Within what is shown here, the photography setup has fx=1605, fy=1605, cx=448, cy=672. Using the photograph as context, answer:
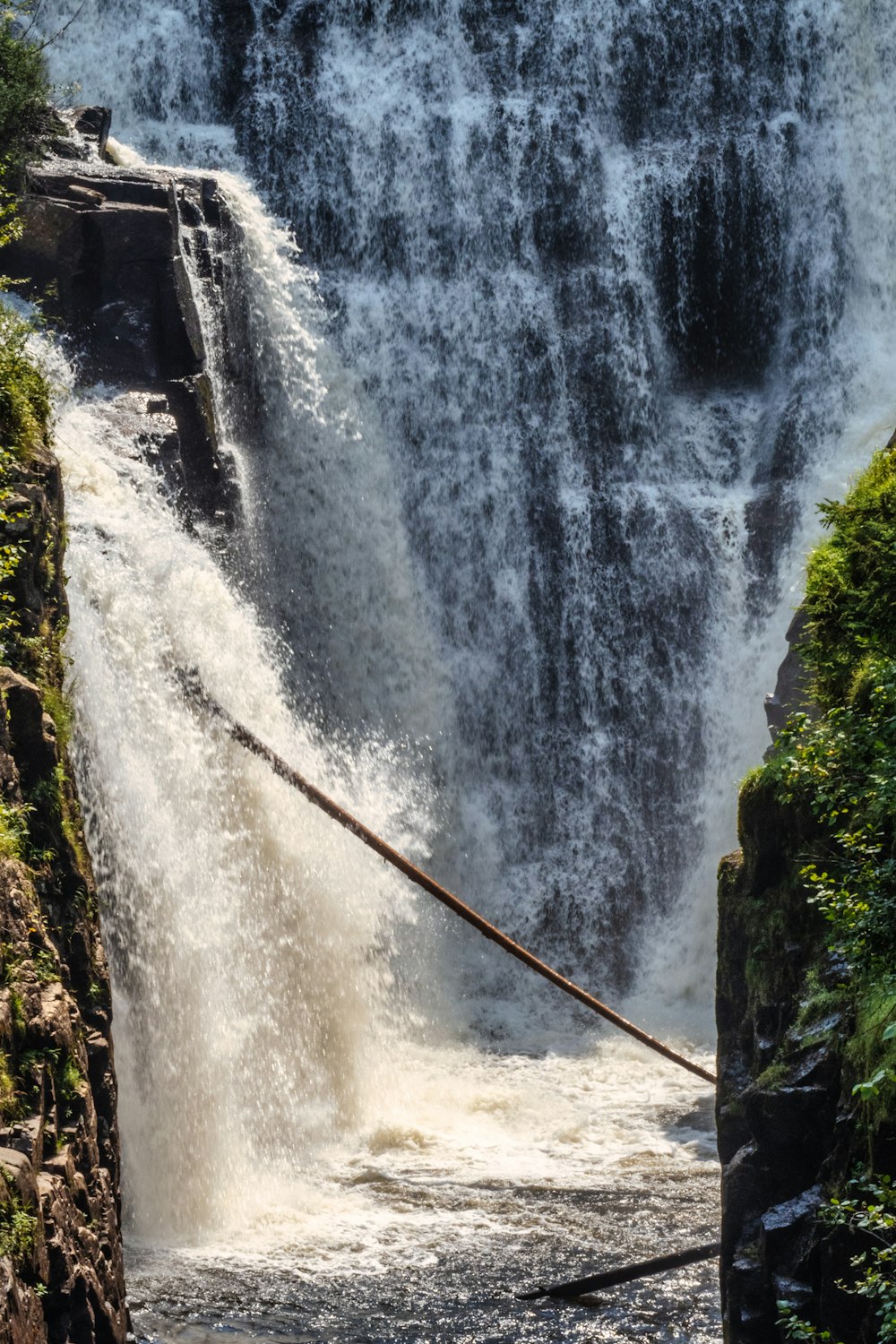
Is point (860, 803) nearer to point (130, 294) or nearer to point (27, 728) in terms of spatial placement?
point (27, 728)

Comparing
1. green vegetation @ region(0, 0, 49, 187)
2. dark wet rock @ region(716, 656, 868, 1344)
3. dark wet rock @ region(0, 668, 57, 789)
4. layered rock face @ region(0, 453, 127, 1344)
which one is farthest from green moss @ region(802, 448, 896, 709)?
green vegetation @ region(0, 0, 49, 187)

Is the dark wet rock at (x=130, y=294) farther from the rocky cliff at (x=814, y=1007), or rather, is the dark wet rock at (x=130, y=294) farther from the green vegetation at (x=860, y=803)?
the green vegetation at (x=860, y=803)

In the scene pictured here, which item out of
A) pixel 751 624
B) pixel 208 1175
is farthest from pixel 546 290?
pixel 208 1175

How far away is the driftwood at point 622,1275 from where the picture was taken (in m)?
12.4

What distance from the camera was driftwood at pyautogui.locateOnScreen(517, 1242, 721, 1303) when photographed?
12.4 m

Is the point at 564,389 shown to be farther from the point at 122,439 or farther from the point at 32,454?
the point at 32,454

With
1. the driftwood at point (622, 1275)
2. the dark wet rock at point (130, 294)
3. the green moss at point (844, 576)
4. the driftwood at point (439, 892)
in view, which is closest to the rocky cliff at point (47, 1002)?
the driftwood at point (439, 892)

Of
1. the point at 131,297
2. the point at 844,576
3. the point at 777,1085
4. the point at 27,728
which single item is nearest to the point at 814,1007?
the point at 777,1085

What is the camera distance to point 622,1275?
12.6 m

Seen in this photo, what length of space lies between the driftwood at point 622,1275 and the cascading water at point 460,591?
20 cm

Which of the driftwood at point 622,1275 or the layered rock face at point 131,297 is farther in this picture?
the layered rock face at point 131,297

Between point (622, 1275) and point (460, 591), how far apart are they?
12145mm

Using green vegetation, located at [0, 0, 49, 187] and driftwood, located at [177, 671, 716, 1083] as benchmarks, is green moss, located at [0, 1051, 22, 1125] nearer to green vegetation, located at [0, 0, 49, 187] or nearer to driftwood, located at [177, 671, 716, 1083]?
driftwood, located at [177, 671, 716, 1083]

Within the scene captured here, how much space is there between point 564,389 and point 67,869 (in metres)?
14.7
